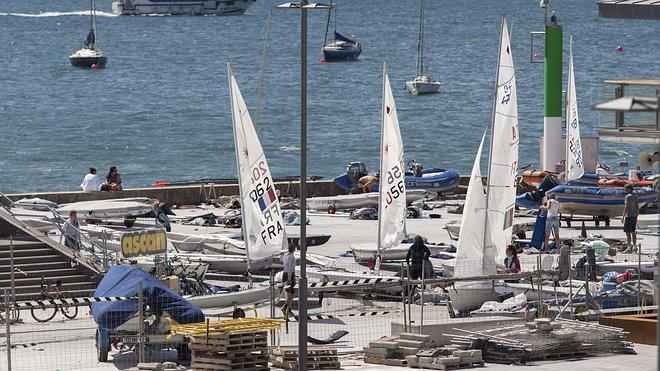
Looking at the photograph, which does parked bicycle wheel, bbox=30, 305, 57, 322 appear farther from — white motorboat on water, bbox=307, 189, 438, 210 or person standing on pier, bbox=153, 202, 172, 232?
white motorboat on water, bbox=307, 189, 438, 210

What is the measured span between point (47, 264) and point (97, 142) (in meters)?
69.5

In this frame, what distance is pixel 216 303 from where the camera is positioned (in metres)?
37.7

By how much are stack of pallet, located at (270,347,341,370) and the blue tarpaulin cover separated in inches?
79.3

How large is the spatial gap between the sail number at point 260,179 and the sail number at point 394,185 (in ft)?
11.7

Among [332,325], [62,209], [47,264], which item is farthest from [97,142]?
[332,325]

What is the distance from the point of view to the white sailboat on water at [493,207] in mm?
35906

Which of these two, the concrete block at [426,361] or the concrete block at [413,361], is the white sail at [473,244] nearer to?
the concrete block at [413,361]

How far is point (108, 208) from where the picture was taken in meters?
49.5

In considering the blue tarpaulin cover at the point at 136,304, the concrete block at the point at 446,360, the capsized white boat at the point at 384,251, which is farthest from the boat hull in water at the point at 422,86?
the concrete block at the point at 446,360

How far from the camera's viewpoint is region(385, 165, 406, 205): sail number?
42469 millimetres

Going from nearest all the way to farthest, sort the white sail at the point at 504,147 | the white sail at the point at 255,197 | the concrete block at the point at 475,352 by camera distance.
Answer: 1. the concrete block at the point at 475,352
2. the white sail at the point at 504,147
3. the white sail at the point at 255,197

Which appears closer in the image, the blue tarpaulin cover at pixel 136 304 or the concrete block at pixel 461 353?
the concrete block at pixel 461 353

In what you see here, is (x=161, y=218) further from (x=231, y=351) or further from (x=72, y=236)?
(x=231, y=351)

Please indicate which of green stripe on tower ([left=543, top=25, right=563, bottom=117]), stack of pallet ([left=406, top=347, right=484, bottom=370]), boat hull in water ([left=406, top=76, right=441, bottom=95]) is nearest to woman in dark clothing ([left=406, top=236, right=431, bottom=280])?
stack of pallet ([left=406, top=347, right=484, bottom=370])
